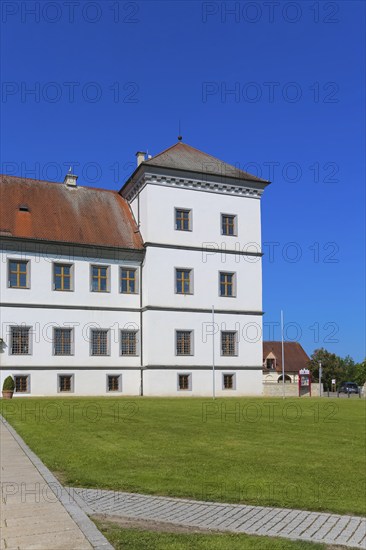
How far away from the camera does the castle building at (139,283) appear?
38.0m

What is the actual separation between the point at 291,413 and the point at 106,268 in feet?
66.2

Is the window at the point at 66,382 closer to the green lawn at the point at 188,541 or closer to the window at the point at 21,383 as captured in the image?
the window at the point at 21,383

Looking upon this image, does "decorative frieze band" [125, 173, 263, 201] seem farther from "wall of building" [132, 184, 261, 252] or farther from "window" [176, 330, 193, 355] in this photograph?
"window" [176, 330, 193, 355]

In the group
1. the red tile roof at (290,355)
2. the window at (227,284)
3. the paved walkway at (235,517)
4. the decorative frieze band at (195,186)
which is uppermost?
the decorative frieze band at (195,186)

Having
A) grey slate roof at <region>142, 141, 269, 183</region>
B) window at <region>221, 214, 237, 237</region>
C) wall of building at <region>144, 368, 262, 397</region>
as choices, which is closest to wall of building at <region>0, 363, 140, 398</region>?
wall of building at <region>144, 368, 262, 397</region>

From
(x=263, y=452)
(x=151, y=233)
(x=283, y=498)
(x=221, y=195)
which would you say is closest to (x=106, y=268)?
(x=151, y=233)

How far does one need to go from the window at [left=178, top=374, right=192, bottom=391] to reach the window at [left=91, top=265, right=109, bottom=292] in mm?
8248

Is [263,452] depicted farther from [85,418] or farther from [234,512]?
[85,418]

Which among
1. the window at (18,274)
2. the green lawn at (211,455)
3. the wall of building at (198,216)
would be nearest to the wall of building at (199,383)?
the wall of building at (198,216)

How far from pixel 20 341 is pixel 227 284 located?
620 inches

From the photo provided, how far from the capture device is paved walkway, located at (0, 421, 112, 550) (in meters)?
5.93

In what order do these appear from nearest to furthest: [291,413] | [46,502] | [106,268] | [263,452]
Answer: [46,502]
[263,452]
[291,413]
[106,268]

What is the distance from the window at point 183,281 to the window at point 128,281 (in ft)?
10.1

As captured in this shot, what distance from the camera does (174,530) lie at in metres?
6.89
